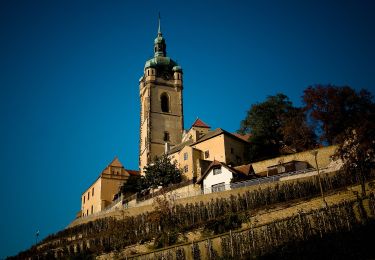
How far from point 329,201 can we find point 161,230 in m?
14.3

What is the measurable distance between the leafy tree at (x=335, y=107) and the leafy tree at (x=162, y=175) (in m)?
18.7

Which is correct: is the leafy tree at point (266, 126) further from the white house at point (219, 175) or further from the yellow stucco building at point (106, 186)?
the yellow stucco building at point (106, 186)

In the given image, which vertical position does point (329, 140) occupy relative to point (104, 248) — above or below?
above

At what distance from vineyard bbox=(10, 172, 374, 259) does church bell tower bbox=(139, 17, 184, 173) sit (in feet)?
99.1

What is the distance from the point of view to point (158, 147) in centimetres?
7700

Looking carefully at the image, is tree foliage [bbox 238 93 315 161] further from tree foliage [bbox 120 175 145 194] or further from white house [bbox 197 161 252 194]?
tree foliage [bbox 120 175 145 194]

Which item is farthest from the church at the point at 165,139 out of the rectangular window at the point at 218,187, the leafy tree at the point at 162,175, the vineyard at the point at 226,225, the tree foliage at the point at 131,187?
the vineyard at the point at 226,225

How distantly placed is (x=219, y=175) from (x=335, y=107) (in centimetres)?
1425

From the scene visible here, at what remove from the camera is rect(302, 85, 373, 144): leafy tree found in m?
48.1

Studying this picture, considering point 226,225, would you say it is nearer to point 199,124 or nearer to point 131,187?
point 131,187

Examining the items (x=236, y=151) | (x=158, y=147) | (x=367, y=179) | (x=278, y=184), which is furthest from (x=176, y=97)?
(x=367, y=179)

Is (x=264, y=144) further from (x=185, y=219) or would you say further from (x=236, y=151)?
(x=185, y=219)

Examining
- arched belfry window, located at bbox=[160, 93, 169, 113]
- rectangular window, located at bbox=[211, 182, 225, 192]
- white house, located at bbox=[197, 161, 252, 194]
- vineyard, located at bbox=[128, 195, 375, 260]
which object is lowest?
vineyard, located at bbox=[128, 195, 375, 260]

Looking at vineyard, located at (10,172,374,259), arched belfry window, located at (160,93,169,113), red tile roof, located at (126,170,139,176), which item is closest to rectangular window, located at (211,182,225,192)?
vineyard, located at (10,172,374,259)
